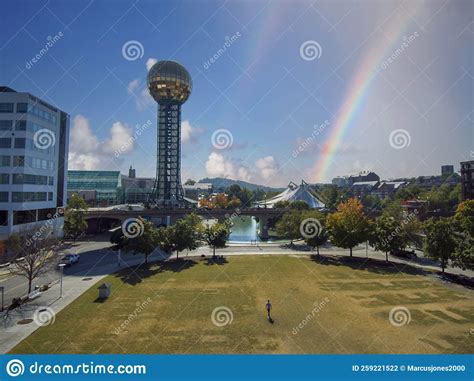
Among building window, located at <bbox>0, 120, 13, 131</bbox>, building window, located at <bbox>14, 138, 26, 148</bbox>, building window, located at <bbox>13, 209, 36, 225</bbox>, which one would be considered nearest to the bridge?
building window, located at <bbox>13, 209, 36, 225</bbox>

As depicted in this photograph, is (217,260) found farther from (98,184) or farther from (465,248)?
(98,184)

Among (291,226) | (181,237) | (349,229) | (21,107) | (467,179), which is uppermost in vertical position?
(21,107)

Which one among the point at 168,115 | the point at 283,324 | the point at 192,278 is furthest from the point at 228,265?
the point at 168,115

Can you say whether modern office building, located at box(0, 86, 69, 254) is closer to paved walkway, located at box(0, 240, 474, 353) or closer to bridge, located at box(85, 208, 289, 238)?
bridge, located at box(85, 208, 289, 238)

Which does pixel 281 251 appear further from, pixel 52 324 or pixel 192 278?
pixel 52 324

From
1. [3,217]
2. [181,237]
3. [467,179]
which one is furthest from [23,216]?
[467,179]

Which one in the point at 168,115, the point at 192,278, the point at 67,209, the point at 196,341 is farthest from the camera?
the point at 168,115
